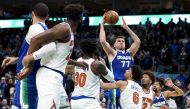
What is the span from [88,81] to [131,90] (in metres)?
1.32

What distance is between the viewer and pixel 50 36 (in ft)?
20.8

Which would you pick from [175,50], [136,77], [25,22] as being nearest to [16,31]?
[25,22]

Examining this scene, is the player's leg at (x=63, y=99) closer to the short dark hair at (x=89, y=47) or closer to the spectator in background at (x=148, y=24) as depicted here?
the short dark hair at (x=89, y=47)

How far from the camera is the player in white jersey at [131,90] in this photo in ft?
28.0

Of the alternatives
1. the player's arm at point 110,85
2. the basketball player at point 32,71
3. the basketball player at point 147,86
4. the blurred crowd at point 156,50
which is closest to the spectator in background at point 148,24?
the blurred crowd at point 156,50

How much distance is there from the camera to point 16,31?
1206 inches

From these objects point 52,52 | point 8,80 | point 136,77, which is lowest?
point 8,80

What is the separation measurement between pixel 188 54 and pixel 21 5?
59.2 ft

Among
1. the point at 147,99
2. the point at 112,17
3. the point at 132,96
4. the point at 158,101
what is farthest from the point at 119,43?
the point at 132,96

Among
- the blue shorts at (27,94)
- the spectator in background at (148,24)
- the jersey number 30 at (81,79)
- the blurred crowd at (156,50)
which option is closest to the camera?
the blue shorts at (27,94)

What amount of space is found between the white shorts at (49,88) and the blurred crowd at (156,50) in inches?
412

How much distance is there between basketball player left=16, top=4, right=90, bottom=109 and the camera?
250 inches

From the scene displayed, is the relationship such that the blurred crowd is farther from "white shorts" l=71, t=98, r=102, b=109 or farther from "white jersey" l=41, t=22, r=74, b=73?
"white jersey" l=41, t=22, r=74, b=73

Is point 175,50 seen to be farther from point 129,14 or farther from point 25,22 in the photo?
point 25,22
